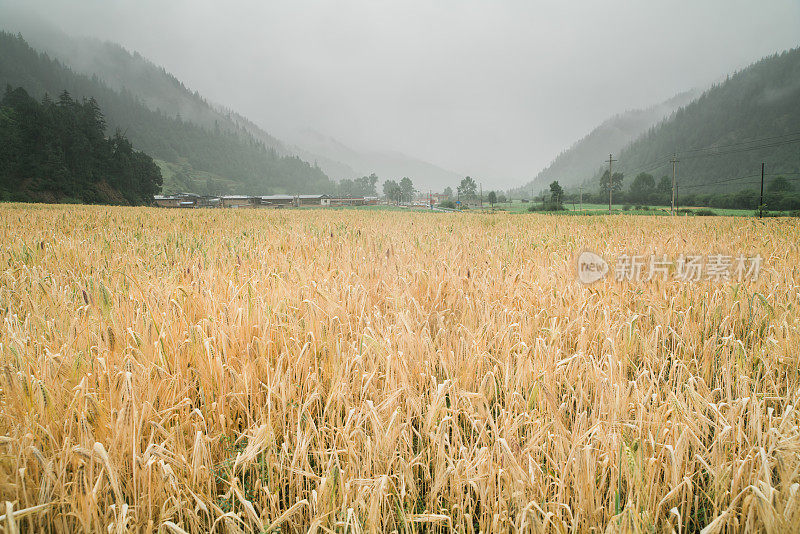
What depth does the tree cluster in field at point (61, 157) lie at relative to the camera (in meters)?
50.8

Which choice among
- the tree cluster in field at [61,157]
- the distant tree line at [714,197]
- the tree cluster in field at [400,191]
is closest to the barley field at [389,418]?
the tree cluster in field at [61,157]

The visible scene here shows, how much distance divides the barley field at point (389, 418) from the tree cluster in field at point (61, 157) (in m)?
68.0

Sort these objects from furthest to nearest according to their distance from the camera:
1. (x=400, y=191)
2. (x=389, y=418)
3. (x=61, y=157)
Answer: (x=400, y=191) < (x=61, y=157) < (x=389, y=418)

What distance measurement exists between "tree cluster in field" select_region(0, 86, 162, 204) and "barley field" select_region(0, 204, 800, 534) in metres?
68.0

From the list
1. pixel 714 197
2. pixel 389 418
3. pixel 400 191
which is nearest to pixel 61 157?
pixel 389 418

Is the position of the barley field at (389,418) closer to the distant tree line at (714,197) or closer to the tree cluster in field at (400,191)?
the distant tree line at (714,197)

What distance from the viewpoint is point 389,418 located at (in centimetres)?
127

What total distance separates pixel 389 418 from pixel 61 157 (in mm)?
73900

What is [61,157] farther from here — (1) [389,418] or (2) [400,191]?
(2) [400,191]

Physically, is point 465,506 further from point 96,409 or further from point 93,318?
point 93,318

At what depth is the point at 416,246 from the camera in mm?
5559

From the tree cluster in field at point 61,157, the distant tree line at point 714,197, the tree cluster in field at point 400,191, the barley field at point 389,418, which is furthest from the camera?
the tree cluster in field at point 400,191

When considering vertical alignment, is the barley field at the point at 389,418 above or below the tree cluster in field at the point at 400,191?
below

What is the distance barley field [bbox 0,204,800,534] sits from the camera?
90 cm
